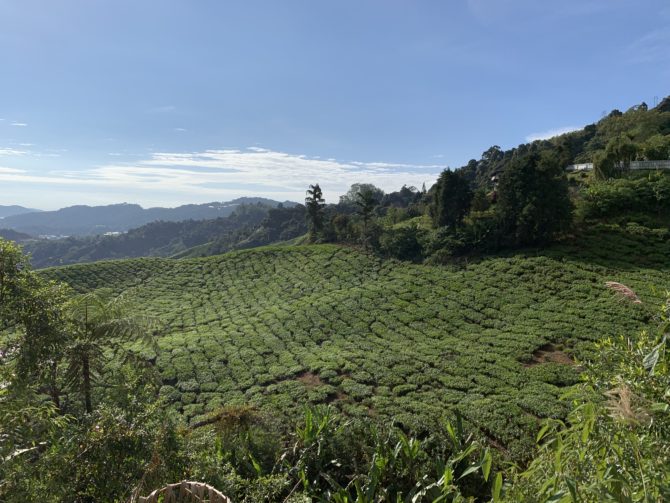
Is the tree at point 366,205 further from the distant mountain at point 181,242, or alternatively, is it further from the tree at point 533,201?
the distant mountain at point 181,242

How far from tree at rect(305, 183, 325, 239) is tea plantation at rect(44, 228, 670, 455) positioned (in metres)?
9.13

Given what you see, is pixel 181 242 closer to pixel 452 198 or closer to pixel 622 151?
pixel 452 198

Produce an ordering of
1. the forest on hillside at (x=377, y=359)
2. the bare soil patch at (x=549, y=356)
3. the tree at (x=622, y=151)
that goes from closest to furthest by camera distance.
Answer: the forest on hillside at (x=377, y=359)
the bare soil patch at (x=549, y=356)
the tree at (x=622, y=151)

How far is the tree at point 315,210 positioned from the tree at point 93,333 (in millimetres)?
28655

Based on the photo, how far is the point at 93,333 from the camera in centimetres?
815

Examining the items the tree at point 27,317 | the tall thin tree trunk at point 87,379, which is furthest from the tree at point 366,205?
the tree at point 27,317

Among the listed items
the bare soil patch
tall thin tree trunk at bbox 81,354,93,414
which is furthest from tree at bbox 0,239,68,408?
the bare soil patch

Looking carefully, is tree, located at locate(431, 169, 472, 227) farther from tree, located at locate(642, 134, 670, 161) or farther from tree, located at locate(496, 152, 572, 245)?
tree, located at locate(642, 134, 670, 161)

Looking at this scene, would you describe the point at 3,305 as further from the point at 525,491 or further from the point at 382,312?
the point at 382,312

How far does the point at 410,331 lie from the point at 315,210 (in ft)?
75.4

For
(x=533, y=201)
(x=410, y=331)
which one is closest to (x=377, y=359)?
(x=410, y=331)

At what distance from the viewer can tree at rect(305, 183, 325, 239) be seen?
37.2m

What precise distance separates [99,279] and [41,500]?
3359cm

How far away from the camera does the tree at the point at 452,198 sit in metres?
29.5
